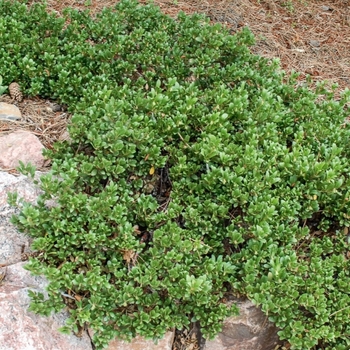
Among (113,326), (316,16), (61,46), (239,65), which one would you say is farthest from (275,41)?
(113,326)

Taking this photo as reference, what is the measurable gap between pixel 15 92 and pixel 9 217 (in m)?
1.13

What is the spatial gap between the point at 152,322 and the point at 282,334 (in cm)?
66

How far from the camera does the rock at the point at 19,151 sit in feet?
10.9

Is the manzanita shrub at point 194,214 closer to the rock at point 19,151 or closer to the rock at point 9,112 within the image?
the rock at point 19,151

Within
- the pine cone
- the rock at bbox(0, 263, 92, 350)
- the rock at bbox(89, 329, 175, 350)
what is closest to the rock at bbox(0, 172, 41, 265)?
the rock at bbox(0, 263, 92, 350)

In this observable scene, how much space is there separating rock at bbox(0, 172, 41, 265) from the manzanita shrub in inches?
6.3

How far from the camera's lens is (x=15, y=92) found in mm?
3709

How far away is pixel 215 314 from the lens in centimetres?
265

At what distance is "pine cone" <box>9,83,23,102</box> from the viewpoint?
3705 millimetres

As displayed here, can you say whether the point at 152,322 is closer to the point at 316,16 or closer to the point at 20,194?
the point at 20,194

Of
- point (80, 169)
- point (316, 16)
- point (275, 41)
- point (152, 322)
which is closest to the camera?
point (152, 322)

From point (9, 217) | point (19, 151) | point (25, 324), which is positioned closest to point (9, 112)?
point (19, 151)

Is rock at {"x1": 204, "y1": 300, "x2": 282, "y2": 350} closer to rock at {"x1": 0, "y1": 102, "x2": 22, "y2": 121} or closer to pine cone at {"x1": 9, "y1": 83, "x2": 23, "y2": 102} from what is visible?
rock at {"x1": 0, "y1": 102, "x2": 22, "y2": 121}

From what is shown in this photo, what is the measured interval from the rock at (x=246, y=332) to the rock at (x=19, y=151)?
153 cm
